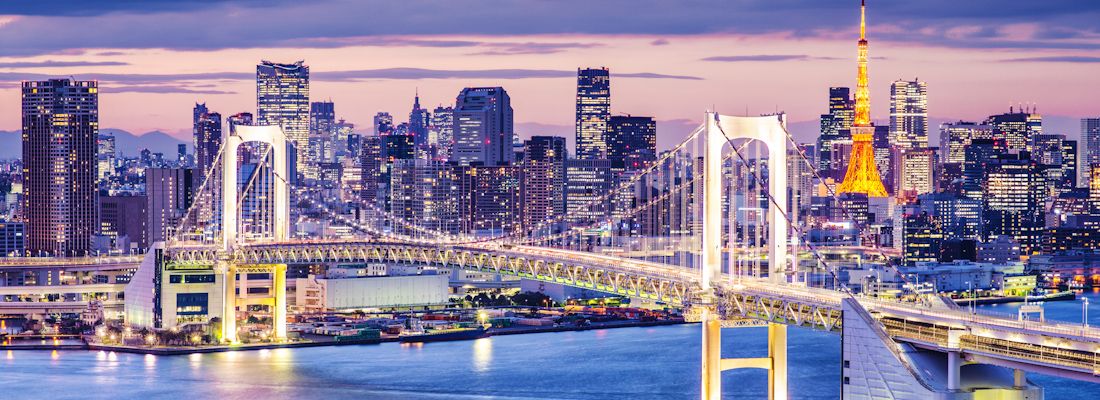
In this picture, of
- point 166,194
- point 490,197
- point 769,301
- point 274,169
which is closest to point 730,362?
point 769,301

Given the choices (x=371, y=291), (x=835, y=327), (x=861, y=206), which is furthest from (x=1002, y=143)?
(x=835, y=327)

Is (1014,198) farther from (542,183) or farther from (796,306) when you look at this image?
(796,306)

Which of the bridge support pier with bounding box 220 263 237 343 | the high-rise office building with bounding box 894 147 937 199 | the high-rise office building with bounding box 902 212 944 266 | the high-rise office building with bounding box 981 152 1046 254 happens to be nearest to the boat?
the bridge support pier with bounding box 220 263 237 343

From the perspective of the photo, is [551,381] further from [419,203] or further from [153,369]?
[419,203]

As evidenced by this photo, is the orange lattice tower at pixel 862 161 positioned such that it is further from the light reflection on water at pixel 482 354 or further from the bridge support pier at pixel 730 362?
the bridge support pier at pixel 730 362

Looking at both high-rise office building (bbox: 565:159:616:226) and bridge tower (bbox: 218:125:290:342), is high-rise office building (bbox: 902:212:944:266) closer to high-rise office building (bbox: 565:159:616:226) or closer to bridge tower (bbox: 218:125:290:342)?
high-rise office building (bbox: 565:159:616:226)
